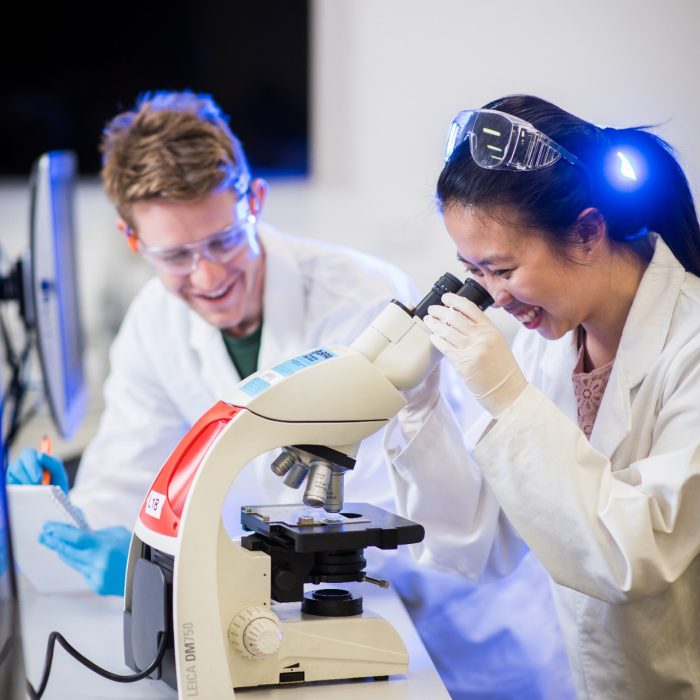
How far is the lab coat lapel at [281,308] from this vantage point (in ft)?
6.44

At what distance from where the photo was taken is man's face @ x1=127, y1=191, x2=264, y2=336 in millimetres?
1828

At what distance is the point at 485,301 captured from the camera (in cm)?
130

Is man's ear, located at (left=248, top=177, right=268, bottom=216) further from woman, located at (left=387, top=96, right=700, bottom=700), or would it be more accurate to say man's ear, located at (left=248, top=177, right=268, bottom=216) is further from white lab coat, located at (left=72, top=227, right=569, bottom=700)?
woman, located at (left=387, top=96, right=700, bottom=700)

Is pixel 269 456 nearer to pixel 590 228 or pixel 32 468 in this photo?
pixel 32 468

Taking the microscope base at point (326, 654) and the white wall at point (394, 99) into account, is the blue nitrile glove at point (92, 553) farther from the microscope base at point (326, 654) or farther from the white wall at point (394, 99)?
the white wall at point (394, 99)

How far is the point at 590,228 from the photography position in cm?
136

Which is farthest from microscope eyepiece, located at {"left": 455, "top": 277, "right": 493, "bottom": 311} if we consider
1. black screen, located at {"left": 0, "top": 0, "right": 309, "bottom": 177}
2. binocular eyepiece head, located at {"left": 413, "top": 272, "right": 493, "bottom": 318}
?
black screen, located at {"left": 0, "top": 0, "right": 309, "bottom": 177}

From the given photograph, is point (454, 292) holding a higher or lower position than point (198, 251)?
higher

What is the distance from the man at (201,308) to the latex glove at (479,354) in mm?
613

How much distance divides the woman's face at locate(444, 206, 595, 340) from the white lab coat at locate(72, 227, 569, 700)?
1.65ft

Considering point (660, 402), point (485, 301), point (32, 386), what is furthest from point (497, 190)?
point (32, 386)

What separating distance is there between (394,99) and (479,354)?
248cm

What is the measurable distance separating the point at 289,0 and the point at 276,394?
285 cm

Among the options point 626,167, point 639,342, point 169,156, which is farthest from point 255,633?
point 169,156
